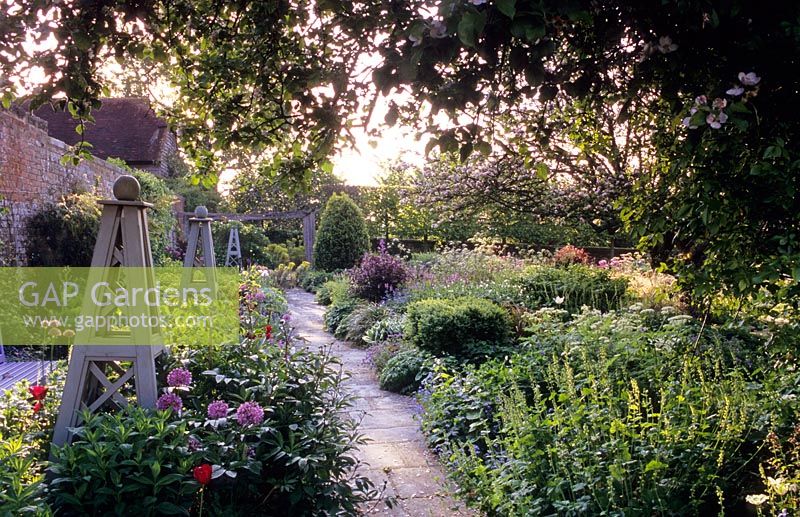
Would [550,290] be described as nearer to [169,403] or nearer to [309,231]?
[169,403]

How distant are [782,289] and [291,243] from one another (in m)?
16.3

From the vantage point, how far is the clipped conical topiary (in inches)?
538

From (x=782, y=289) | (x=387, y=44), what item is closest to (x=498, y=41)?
(x=387, y=44)

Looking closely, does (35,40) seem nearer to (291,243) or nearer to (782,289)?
(782,289)

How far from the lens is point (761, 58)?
1.96 m

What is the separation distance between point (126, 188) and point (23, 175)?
16.9ft

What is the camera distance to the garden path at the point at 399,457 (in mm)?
2973

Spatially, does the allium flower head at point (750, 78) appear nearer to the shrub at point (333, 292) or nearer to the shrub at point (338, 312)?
the shrub at point (338, 312)

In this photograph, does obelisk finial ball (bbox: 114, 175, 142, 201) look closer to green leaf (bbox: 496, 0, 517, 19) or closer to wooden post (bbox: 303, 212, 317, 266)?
green leaf (bbox: 496, 0, 517, 19)

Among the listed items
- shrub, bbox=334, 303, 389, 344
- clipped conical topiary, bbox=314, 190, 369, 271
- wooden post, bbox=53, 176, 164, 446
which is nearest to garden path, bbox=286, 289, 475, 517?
wooden post, bbox=53, 176, 164, 446

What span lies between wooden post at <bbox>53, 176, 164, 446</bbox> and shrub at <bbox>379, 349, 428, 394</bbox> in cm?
305

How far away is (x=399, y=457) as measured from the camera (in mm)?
3662

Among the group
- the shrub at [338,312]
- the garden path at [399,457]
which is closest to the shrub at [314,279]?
the shrub at [338,312]

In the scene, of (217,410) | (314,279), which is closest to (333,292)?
(314,279)
